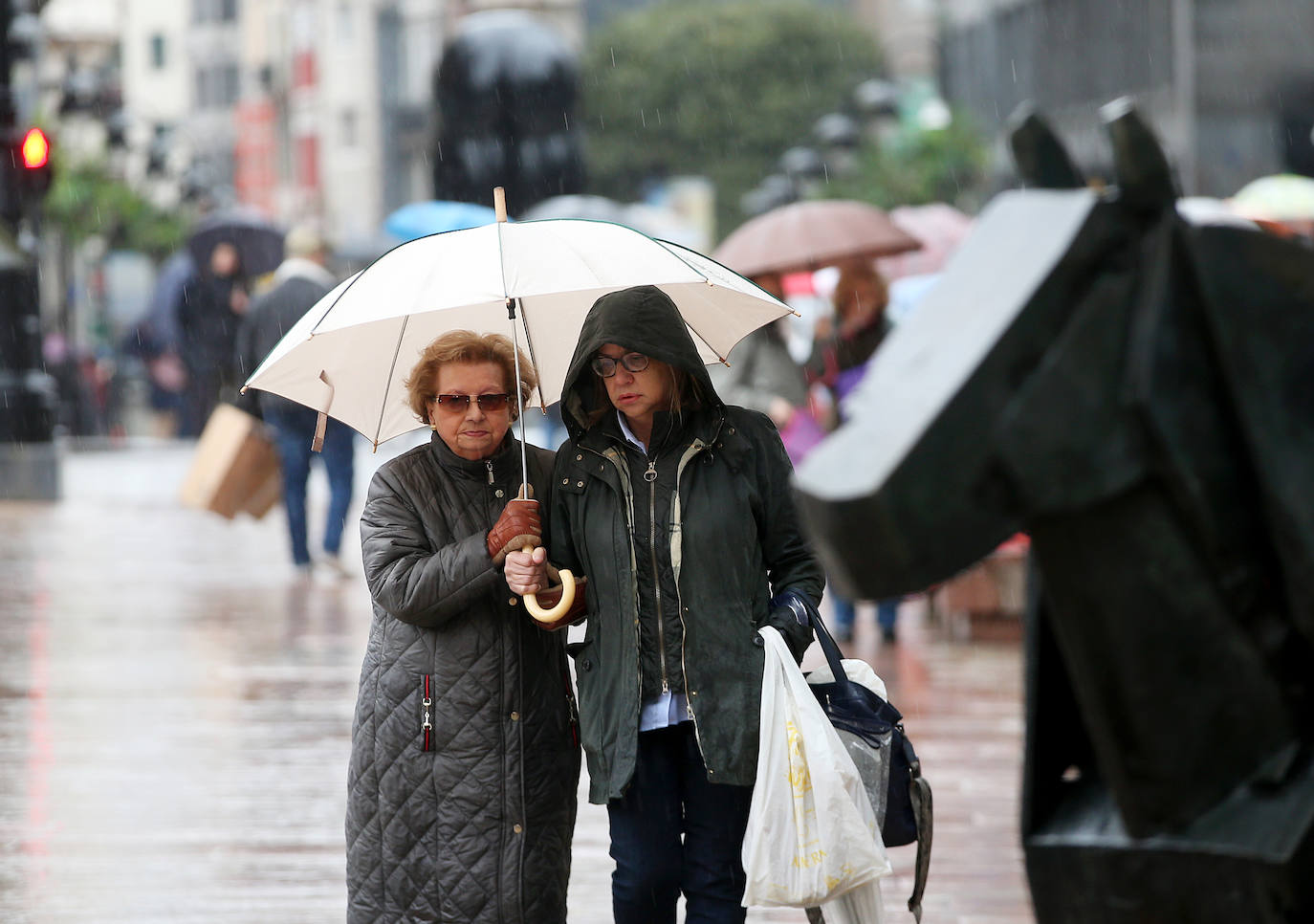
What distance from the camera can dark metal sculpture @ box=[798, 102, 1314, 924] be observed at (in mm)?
2023

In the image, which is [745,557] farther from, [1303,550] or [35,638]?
[35,638]

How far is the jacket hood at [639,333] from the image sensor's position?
4289 mm

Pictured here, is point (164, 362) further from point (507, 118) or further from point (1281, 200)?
point (1281, 200)

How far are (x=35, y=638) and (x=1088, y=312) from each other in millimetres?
9625

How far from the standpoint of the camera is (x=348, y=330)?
16.0ft

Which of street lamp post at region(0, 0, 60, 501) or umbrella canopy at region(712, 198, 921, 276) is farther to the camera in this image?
street lamp post at region(0, 0, 60, 501)

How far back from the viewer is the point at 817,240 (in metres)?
10.8

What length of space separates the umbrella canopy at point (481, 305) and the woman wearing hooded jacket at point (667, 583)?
0.89ft

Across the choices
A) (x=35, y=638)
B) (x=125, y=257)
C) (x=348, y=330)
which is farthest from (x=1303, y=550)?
(x=125, y=257)

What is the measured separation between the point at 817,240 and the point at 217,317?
32.0 ft

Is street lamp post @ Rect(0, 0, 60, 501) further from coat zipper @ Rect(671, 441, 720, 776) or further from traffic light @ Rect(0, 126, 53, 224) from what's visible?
coat zipper @ Rect(671, 441, 720, 776)

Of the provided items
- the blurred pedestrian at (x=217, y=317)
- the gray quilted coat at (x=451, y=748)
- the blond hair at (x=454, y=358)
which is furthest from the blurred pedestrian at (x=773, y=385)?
the blurred pedestrian at (x=217, y=317)

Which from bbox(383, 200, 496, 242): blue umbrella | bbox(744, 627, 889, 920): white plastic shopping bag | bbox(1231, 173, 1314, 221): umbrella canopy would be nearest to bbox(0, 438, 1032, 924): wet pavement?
bbox(744, 627, 889, 920): white plastic shopping bag

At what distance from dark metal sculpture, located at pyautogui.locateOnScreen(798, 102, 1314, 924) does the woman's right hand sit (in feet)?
6.93
